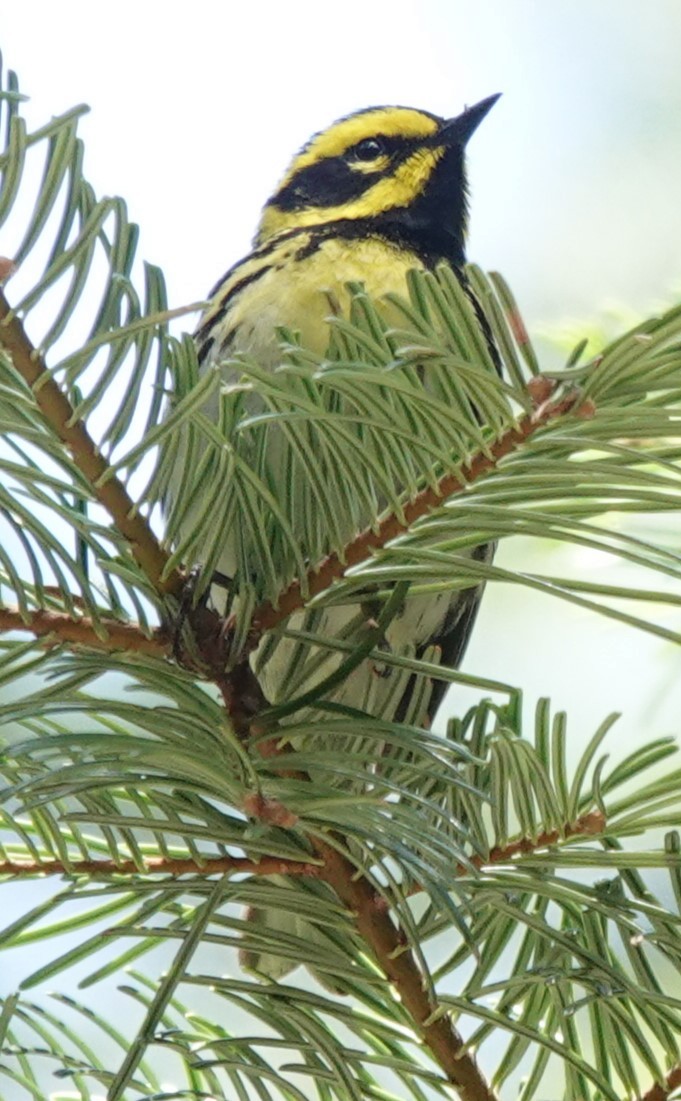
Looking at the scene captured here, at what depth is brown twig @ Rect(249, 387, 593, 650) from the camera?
0.47m

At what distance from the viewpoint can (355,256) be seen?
4.12ft

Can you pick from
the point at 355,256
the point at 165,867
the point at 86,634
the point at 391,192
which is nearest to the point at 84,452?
the point at 86,634

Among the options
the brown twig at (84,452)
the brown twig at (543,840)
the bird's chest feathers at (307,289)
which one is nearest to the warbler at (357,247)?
the bird's chest feathers at (307,289)

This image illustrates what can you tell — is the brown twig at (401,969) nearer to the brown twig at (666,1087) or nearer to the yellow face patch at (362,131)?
the brown twig at (666,1087)

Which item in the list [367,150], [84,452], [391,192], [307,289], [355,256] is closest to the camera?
[84,452]

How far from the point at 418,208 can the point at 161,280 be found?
3.25ft

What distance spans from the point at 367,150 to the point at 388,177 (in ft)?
0.31

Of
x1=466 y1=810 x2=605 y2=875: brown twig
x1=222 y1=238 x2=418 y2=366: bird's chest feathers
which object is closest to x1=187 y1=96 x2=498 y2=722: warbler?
x1=222 y1=238 x2=418 y2=366: bird's chest feathers

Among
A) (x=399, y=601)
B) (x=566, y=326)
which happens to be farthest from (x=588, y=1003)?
(x=566, y=326)

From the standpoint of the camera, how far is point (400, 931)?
61 centimetres

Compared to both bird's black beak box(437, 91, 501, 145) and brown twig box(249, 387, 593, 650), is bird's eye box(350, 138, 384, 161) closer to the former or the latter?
bird's black beak box(437, 91, 501, 145)

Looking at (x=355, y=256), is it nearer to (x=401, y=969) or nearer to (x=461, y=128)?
(x=461, y=128)

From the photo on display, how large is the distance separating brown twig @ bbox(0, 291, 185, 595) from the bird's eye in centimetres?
112

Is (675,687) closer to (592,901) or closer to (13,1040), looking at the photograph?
(592,901)
